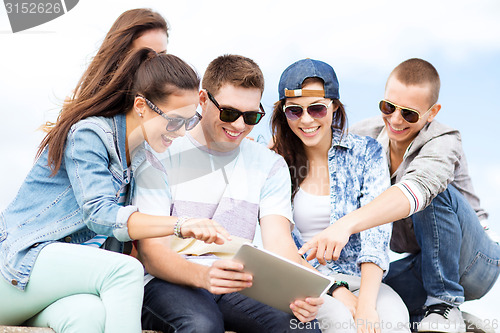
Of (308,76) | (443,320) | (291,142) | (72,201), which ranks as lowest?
(443,320)

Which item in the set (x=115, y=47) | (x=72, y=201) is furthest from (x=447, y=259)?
(x=115, y=47)

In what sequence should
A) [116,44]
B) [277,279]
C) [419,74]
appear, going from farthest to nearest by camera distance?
[419,74]
[116,44]
[277,279]

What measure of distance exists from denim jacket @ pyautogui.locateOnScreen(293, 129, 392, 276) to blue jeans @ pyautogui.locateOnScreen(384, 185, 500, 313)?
51 cm

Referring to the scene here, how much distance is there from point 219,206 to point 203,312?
668 millimetres

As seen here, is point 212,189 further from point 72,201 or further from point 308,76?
point 308,76

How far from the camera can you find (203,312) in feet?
9.64

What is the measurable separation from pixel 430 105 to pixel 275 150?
4.00 feet

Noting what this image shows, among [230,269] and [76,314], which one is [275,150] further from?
[76,314]

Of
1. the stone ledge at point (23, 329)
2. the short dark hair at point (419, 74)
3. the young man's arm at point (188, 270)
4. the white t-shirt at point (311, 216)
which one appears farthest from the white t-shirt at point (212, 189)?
the short dark hair at point (419, 74)

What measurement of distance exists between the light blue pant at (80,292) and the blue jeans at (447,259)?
218 centimetres

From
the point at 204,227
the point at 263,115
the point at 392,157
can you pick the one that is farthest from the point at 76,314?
the point at 392,157

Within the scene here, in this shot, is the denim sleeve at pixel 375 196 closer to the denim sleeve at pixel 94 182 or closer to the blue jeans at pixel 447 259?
the blue jeans at pixel 447 259

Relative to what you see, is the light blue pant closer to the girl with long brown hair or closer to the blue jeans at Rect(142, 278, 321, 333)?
the girl with long brown hair

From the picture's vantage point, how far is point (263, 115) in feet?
11.6
